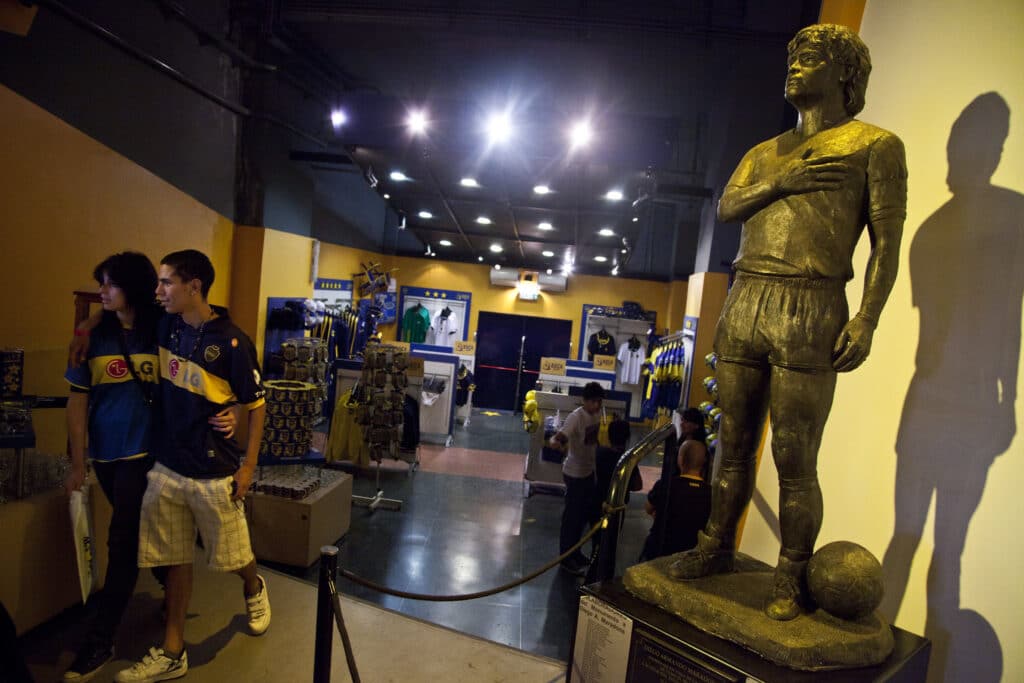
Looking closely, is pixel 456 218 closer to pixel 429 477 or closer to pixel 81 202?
pixel 429 477

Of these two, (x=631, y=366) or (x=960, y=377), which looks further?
(x=631, y=366)

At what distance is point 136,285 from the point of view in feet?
8.08

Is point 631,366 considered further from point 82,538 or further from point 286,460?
point 82,538

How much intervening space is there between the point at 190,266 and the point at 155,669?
1667 mm

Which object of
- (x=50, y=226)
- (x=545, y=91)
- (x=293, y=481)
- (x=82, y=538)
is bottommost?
(x=293, y=481)

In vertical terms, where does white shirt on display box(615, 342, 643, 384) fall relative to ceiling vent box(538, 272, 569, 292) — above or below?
below

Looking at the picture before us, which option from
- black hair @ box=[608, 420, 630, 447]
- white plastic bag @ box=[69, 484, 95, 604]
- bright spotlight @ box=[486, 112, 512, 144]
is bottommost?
white plastic bag @ box=[69, 484, 95, 604]

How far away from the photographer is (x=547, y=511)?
6266mm

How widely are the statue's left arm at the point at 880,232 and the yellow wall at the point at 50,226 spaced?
4534mm

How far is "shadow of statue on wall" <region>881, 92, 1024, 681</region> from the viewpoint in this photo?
162cm

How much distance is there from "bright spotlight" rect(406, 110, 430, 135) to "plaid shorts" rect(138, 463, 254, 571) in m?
5.58

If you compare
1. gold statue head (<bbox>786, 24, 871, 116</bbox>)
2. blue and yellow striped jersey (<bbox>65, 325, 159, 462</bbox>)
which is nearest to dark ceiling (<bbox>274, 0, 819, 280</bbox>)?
gold statue head (<bbox>786, 24, 871, 116</bbox>)

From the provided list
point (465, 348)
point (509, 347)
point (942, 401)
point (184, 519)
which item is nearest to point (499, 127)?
point (465, 348)

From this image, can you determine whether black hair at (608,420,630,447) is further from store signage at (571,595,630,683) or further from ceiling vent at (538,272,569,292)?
ceiling vent at (538,272,569,292)
